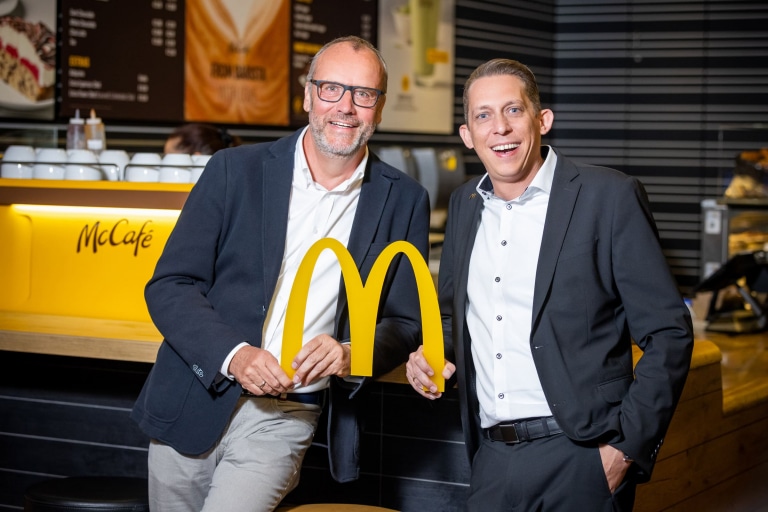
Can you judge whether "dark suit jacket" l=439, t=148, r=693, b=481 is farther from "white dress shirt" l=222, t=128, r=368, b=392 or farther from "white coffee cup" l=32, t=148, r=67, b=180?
"white coffee cup" l=32, t=148, r=67, b=180

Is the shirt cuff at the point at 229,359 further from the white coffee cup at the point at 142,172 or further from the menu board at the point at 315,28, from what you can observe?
the menu board at the point at 315,28

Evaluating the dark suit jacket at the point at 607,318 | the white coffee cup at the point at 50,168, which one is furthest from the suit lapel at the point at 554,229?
the white coffee cup at the point at 50,168

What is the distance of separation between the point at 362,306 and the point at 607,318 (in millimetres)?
497

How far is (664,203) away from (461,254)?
7.22m

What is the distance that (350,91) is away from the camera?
2.19 metres

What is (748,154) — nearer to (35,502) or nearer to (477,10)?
(477,10)

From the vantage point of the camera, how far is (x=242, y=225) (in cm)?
223

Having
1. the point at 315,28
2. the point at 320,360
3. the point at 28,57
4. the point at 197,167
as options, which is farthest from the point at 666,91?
the point at 320,360

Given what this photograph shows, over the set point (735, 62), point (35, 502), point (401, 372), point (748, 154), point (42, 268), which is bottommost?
point (35, 502)

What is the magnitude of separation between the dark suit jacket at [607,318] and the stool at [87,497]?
114cm

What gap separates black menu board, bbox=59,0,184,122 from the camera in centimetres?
501

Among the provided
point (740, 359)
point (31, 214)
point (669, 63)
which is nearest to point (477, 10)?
point (669, 63)

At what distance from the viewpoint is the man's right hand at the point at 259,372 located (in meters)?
2.01

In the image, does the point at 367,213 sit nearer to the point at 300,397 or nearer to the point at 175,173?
the point at 300,397
